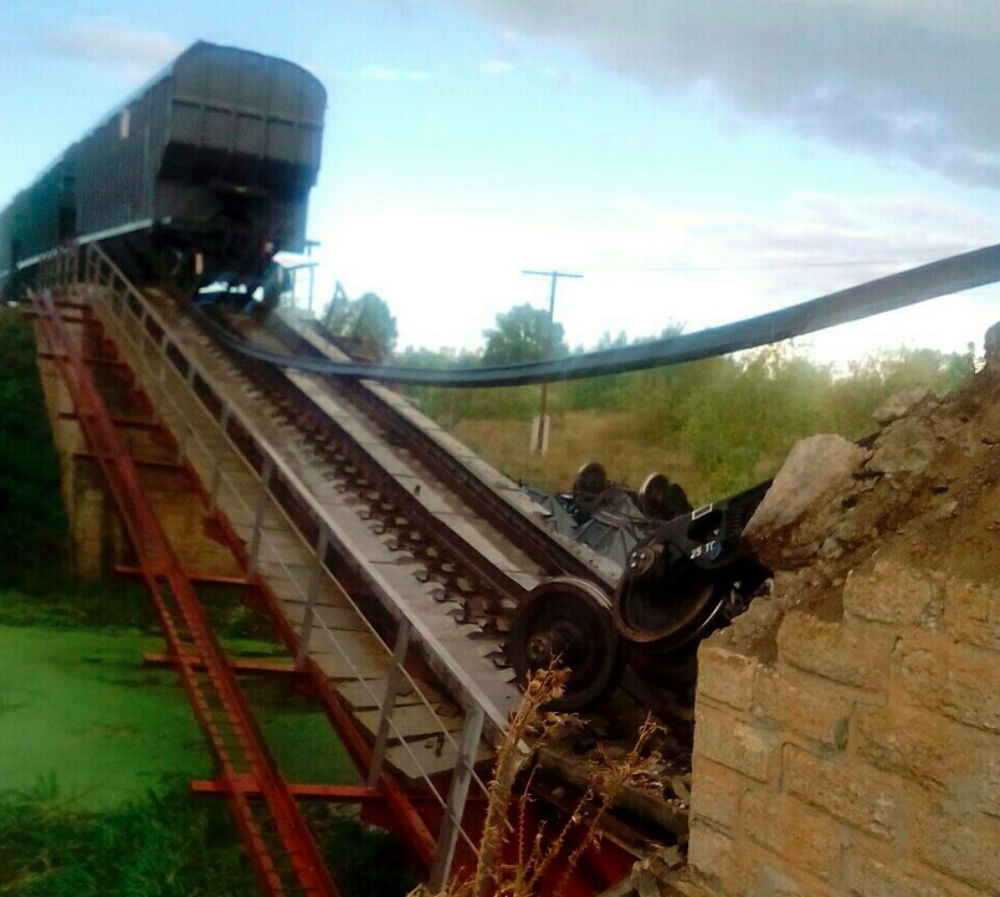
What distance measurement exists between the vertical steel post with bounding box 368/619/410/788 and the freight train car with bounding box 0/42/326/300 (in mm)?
10204

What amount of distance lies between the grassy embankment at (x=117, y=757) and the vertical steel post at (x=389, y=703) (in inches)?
53.6

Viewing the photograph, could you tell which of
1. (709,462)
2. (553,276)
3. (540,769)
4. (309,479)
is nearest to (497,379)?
(540,769)

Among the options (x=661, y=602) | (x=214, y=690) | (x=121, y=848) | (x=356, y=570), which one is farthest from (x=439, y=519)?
(x=661, y=602)

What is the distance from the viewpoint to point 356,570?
708 cm

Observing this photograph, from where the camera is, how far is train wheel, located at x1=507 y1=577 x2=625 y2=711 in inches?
201

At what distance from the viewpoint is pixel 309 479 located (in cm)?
930

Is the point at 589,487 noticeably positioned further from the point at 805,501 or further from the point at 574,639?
the point at 805,501

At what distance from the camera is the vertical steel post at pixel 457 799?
13.6 feet

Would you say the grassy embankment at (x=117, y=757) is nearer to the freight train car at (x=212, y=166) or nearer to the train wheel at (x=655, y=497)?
the train wheel at (x=655, y=497)

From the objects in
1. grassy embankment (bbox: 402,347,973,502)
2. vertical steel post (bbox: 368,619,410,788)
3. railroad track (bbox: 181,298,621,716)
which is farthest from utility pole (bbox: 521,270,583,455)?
vertical steel post (bbox: 368,619,410,788)

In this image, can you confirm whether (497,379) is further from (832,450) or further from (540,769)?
(832,450)

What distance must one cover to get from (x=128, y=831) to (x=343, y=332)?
10.7 metres

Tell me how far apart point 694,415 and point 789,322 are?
11.1 meters

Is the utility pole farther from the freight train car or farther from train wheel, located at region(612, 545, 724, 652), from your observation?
train wheel, located at region(612, 545, 724, 652)
